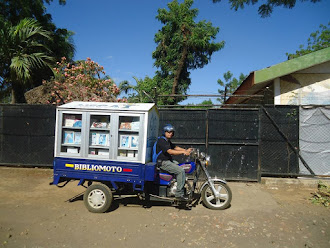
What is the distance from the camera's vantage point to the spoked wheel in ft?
Result: 15.5

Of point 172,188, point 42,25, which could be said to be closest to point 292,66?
point 172,188

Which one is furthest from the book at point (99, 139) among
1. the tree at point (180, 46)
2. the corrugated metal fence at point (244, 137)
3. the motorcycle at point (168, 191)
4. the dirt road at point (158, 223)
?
the tree at point (180, 46)

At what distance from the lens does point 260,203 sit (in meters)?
5.25

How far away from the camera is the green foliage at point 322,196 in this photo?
5.26 m

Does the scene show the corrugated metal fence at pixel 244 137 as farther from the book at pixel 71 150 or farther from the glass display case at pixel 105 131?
the book at pixel 71 150

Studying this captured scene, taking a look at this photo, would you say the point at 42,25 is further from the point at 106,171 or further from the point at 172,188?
the point at 172,188

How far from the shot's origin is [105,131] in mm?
4633

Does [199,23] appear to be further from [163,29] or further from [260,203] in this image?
[260,203]

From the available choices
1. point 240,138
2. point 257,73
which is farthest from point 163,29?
point 240,138

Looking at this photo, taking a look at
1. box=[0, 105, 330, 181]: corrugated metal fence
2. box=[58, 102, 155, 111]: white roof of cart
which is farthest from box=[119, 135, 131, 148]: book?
box=[0, 105, 330, 181]: corrugated metal fence

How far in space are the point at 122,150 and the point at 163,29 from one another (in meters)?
20.8

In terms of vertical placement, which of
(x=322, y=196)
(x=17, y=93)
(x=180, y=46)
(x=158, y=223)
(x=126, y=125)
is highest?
(x=180, y=46)

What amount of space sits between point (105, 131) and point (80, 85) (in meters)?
5.59

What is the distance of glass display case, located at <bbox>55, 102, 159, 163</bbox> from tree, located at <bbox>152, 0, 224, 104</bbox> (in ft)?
52.4
